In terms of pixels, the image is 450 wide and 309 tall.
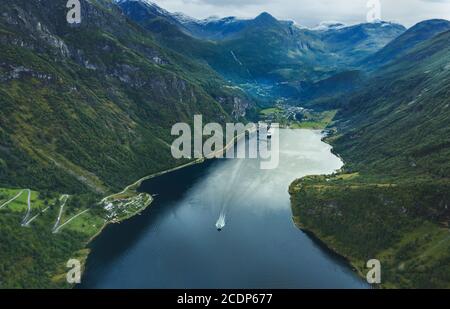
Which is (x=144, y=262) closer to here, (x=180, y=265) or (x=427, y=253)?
(x=180, y=265)

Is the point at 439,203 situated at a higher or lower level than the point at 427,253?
higher
